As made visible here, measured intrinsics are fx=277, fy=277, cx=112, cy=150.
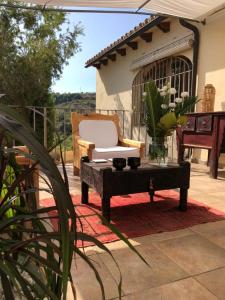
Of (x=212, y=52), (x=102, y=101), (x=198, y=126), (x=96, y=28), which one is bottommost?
(x=198, y=126)

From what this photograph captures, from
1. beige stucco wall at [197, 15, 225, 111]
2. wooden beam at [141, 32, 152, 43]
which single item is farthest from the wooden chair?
wooden beam at [141, 32, 152, 43]

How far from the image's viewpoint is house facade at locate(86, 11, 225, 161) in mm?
4488

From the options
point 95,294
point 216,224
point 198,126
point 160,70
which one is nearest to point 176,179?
point 216,224

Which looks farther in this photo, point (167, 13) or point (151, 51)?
point (151, 51)

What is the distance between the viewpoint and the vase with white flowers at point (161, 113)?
7.53ft

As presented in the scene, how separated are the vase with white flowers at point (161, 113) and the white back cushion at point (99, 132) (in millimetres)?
1681

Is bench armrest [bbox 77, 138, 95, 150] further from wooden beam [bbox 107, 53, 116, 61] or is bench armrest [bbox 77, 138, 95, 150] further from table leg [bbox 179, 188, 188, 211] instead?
wooden beam [bbox 107, 53, 116, 61]

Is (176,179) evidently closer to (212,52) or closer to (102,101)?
(212,52)

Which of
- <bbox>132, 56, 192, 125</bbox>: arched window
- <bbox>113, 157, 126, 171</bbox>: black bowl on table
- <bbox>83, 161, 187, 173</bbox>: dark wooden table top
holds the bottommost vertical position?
<bbox>83, 161, 187, 173</bbox>: dark wooden table top

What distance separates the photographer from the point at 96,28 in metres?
6.91

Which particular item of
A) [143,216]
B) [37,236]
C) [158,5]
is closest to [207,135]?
[158,5]

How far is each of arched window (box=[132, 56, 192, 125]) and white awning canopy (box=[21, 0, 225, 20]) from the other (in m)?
1.08

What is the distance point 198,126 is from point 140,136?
282 cm

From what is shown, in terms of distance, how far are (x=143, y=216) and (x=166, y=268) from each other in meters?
0.78
